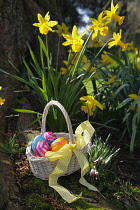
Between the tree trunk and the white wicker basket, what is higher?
the tree trunk

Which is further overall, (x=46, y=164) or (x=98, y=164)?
(x=98, y=164)

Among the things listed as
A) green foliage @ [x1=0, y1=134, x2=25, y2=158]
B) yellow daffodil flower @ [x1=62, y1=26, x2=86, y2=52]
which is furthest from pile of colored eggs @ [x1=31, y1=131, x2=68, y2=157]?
yellow daffodil flower @ [x1=62, y1=26, x2=86, y2=52]

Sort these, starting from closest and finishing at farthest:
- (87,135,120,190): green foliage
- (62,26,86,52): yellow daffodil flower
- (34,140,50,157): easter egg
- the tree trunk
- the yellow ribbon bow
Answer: the yellow ribbon bow → (34,140,50,157): easter egg → (87,135,120,190): green foliage → (62,26,86,52): yellow daffodil flower → the tree trunk

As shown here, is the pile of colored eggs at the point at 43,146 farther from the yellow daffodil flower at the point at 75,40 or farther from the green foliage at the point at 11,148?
the yellow daffodil flower at the point at 75,40

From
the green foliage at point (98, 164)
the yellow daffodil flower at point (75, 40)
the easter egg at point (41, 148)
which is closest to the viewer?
the easter egg at point (41, 148)

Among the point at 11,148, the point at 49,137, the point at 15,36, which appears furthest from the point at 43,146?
the point at 15,36

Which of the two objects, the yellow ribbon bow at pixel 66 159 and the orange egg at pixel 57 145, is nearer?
the yellow ribbon bow at pixel 66 159

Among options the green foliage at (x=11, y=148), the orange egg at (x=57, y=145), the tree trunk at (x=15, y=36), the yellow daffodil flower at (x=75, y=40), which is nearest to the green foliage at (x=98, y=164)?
the orange egg at (x=57, y=145)

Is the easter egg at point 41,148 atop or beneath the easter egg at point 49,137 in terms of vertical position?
beneath

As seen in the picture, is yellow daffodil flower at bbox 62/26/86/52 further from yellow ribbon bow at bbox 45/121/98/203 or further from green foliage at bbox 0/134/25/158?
green foliage at bbox 0/134/25/158

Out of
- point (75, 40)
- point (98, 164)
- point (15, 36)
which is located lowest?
point (98, 164)

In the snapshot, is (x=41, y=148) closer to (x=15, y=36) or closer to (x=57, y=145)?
(x=57, y=145)

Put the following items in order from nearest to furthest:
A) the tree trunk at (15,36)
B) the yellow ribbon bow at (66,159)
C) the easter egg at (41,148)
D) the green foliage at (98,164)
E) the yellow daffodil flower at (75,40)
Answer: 1. the yellow ribbon bow at (66,159)
2. the easter egg at (41,148)
3. the green foliage at (98,164)
4. the yellow daffodil flower at (75,40)
5. the tree trunk at (15,36)

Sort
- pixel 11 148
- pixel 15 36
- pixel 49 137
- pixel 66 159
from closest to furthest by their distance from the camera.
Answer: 1. pixel 66 159
2. pixel 49 137
3. pixel 11 148
4. pixel 15 36
